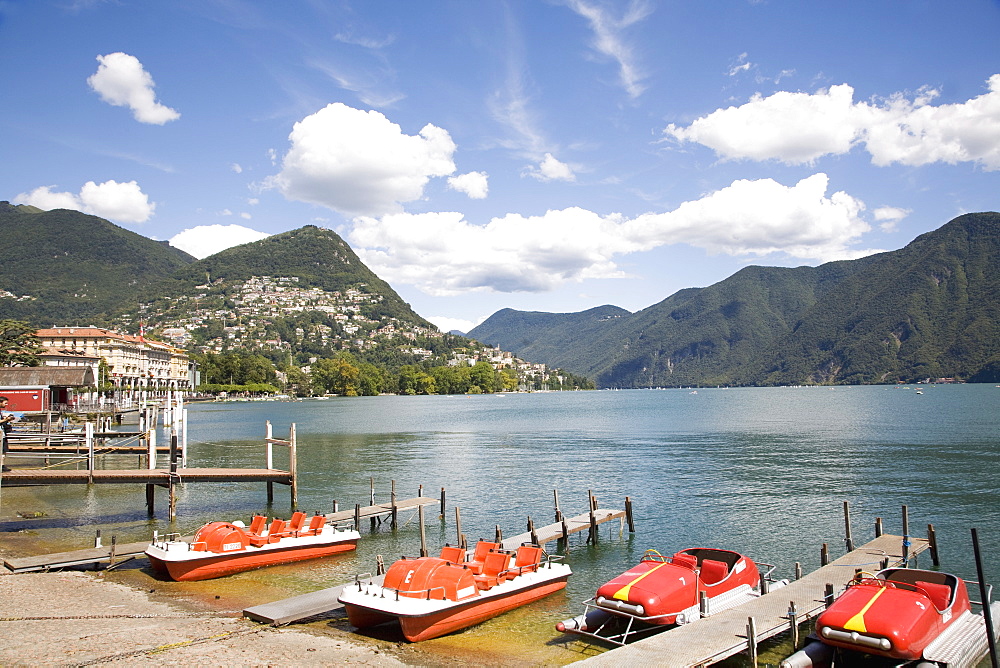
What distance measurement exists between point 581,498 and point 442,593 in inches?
847

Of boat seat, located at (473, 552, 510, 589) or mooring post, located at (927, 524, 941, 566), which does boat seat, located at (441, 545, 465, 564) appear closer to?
boat seat, located at (473, 552, 510, 589)

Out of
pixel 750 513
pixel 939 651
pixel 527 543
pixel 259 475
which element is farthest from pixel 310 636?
pixel 750 513

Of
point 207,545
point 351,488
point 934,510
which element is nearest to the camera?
point 207,545

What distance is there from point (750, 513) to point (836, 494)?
7.54 metres

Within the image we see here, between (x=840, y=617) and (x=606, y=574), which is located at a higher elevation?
(x=840, y=617)

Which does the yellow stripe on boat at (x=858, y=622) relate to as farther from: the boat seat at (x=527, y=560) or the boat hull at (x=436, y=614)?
the boat seat at (x=527, y=560)

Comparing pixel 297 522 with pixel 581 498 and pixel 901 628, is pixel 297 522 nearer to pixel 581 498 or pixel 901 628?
pixel 581 498

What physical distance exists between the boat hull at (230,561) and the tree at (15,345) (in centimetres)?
7192

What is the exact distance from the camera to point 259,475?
109 feet

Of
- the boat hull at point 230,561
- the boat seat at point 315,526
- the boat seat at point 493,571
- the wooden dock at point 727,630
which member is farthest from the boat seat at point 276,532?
the wooden dock at point 727,630

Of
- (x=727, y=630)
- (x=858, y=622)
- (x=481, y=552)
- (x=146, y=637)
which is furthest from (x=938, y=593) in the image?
(x=146, y=637)

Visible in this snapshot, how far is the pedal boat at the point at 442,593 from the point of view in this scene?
1594 cm

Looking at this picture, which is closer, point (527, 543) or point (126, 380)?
point (527, 543)

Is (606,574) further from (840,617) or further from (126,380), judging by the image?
(126,380)
